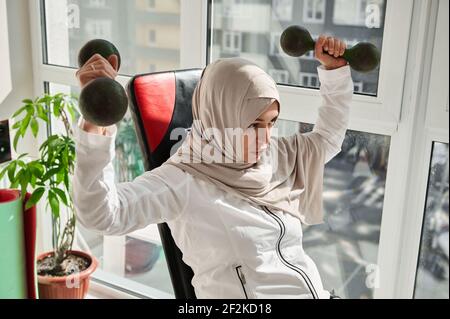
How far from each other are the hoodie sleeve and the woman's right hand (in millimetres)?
670

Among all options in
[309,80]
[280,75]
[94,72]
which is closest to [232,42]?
[280,75]

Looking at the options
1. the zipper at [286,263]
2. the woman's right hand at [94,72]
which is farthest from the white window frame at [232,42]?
the woman's right hand at [94,72]

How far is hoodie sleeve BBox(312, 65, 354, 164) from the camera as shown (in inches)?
57.2

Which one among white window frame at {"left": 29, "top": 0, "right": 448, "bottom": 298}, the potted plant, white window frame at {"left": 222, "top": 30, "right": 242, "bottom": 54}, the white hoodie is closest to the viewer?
the white hoodie

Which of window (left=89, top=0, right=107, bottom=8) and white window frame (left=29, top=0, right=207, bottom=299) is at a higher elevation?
window (left=89, top=0, right=107, bottom=8)

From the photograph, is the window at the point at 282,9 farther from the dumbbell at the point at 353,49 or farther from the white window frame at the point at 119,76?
the dumbbell at the point at 353,49

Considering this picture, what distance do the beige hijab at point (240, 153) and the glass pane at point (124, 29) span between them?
77 cm

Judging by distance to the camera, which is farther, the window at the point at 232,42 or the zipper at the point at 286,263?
the window at the point at 232,42

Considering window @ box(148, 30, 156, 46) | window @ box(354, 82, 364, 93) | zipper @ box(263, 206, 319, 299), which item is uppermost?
window @ box(148, 30, 156, 46)

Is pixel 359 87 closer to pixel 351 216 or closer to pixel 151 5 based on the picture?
pixel 351 216

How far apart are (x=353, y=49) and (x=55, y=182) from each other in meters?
1.26

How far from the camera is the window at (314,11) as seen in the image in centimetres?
171

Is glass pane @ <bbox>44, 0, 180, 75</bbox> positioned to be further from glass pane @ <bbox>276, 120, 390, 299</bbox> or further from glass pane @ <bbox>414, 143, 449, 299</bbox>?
glass pane @ <bbox>414, 143, 449, 299</bbox>

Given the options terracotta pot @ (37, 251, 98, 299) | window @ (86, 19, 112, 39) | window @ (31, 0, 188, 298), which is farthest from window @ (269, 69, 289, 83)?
terracotta pot @ (37, 251, 98, 299)
